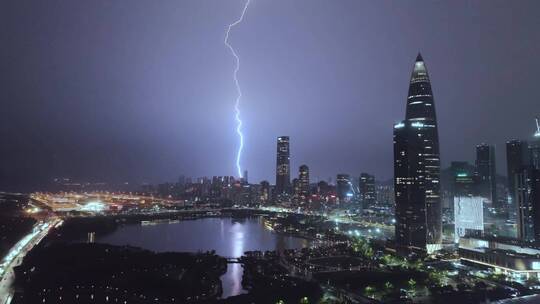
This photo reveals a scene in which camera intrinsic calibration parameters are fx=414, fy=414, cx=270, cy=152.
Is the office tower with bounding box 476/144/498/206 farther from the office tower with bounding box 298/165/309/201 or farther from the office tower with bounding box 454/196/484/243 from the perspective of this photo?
the office tower with bounding box 298/165/309/201

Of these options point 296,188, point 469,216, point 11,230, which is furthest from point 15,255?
point 296,188

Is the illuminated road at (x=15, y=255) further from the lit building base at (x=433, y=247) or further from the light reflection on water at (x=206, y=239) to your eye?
the lit building base at (x=433, y=247)

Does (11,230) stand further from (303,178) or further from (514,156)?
(514,156)

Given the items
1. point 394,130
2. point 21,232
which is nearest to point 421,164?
point 394,130

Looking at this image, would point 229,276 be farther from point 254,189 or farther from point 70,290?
point 254,189

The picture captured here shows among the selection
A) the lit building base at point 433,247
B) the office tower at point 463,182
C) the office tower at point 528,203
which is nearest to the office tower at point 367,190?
the office tower at point 463,182

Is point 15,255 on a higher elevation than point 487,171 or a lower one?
lower

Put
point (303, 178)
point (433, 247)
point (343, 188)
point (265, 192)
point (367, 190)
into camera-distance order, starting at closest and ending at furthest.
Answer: point (433, 247) → point (367, 190) → point (303, 178) → point (343, 188) → point (265, 192)

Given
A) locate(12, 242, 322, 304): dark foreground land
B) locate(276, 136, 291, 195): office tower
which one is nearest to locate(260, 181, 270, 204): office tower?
locate(276, 136, 291, 195): office tower
